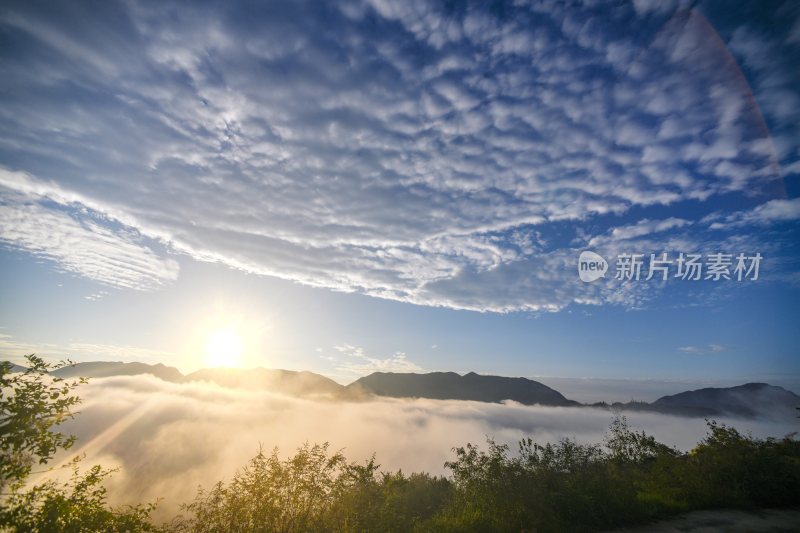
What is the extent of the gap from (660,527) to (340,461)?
14336 millimetres

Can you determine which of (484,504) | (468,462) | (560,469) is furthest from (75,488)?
(560,469)

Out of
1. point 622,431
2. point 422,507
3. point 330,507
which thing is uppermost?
point 622,431

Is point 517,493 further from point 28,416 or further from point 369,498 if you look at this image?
point 28,416

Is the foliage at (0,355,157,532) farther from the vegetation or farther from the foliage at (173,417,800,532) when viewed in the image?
the foliage at (173,417,800,532)

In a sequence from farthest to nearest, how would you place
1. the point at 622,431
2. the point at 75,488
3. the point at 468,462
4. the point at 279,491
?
the point at 622,431 < the point at 468,462 < the point at 279,491 < the point at 75,488

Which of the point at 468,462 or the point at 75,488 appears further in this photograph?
the point at 468,462

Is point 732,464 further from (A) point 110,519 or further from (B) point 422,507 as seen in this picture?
(B) point 422,507

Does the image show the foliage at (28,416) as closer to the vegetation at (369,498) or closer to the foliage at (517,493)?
the vegetation at (369,498)

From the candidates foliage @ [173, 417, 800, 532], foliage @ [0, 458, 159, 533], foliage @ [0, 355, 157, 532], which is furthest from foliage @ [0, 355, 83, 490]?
foliage @ [173, 417, 800, 532]

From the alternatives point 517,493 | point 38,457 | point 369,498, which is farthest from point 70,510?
point 517,493

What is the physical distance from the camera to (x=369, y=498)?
23.1 meters

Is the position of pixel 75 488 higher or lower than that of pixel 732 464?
lower

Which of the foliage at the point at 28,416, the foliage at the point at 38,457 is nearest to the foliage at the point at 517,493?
the foliage at the point at 38,457

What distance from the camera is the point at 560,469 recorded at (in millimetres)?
22188
